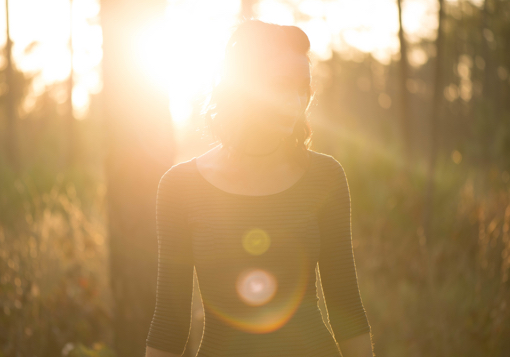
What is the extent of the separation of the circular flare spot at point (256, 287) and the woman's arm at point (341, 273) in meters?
0.24

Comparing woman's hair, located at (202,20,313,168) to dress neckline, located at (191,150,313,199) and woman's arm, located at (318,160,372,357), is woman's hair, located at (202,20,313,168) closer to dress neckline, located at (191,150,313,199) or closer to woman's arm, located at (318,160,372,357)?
dress neckline, located at (191,150,313,199)

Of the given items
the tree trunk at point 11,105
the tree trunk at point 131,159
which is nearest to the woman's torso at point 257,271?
the tree trunk at point 131,159

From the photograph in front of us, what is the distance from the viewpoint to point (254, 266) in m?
1.49

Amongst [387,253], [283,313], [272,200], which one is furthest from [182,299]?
[387,253]

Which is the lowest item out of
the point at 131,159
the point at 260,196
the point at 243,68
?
the point at 131,159

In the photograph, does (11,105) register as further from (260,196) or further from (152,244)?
(260,196)

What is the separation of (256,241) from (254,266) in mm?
86

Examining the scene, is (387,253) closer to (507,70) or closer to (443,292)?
(443,292)

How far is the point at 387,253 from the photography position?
5598mm

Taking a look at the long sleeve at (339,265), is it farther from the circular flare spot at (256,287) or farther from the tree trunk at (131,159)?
the tree trunk at (131,159)

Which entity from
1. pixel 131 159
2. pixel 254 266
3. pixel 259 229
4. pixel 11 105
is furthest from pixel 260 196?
pixel 11 105

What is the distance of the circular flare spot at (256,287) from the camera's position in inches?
58.2

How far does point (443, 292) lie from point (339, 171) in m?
3.37

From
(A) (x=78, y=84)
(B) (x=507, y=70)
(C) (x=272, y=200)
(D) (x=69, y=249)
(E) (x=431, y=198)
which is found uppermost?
(C) (x=272, y=200)
